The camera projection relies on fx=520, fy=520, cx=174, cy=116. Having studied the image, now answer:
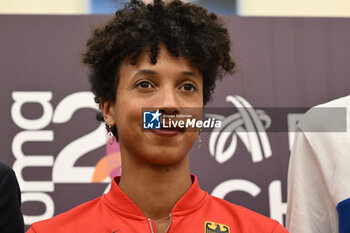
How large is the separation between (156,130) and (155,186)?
0.64ft

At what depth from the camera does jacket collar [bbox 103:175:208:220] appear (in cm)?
157

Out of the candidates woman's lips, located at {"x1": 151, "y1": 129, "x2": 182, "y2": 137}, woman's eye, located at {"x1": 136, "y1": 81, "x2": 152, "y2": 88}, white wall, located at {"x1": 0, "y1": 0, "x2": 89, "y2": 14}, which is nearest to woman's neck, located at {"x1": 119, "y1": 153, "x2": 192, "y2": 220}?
woman's lips, located at {"x1": 151, "y1": 129, "x2": 182, "y2": 137}

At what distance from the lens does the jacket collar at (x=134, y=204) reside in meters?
1.57

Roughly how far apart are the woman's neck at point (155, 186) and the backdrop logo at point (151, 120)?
143 mm

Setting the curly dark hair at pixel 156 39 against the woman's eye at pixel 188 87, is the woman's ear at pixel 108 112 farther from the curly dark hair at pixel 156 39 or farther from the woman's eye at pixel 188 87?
the woman's eye at pixel 188 87

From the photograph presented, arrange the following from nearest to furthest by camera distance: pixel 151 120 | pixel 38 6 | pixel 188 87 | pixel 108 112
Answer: pixel 151 120
pixel 188 87
pixel 108 112
pixel 38 6

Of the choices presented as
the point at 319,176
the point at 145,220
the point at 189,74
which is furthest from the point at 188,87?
the point at 319,176

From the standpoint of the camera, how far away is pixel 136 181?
1.61m

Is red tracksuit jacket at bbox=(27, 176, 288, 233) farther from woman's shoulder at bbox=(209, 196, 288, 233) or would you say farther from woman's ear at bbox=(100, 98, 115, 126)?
woman's ear at bbox=(100, 98, 115, 126)

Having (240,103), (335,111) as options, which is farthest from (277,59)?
(335,111)

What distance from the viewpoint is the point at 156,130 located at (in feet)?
4.92

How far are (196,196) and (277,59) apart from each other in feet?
3.93

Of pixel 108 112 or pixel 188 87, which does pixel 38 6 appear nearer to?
pixel 108 112

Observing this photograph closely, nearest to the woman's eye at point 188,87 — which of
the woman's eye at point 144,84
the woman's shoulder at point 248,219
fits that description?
the woman's eye at point 144,84
